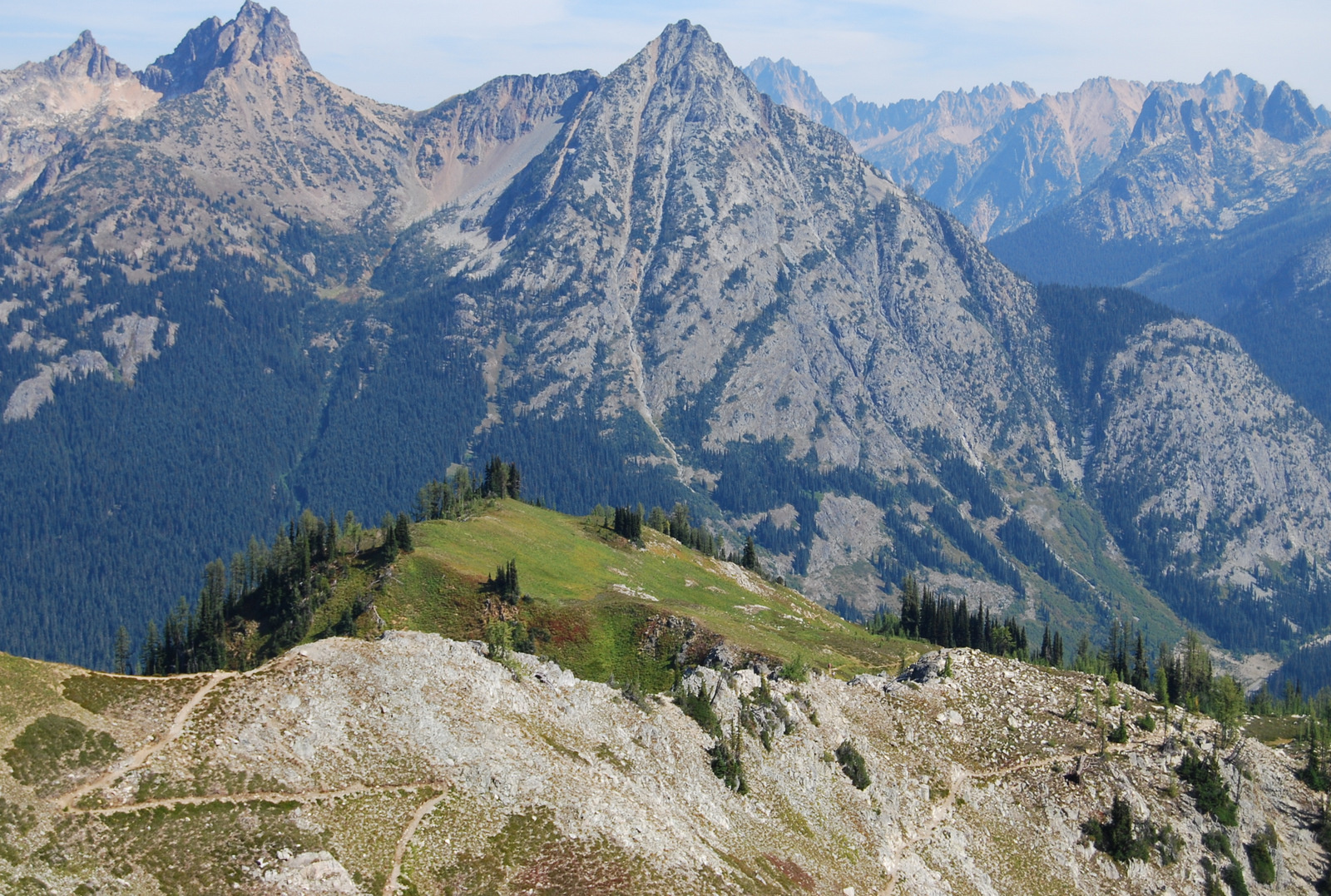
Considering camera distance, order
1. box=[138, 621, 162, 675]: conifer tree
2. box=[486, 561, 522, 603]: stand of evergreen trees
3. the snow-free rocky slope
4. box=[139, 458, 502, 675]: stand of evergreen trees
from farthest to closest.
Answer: box=[138, 621, 162, 675]: conifer tree
box=[486, 561, 522, 603]: stand of evergreen trees
box=[139, 458, 502, 675]: stand of evergreen trees
the snow-free rocky slope

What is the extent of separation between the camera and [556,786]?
286ft

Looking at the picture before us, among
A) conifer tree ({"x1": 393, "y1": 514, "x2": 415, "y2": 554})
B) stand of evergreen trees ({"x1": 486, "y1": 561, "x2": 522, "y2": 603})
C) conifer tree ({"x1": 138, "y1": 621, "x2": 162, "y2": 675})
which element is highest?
conifer tree ({"x1": 393, "y1": 514, "x2": 415, "y2": 554})

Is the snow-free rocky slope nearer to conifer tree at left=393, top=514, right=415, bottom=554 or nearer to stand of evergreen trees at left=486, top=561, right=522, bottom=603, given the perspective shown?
stand of evergreen trees at left=486, top=561, right=522, bottom=603

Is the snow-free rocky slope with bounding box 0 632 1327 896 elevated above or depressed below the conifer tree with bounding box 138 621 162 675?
above

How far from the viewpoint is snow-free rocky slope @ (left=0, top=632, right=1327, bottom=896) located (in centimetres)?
7244

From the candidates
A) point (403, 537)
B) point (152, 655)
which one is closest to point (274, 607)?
point (403, 537)

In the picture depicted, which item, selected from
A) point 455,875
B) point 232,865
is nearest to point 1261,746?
point 455,875

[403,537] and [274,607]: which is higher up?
[403,537]

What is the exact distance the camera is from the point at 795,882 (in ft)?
296

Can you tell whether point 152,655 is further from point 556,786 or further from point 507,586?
point 556,786

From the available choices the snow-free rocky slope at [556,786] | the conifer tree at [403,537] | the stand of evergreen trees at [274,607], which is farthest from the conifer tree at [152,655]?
the snow-free rocky slope at [556,786]

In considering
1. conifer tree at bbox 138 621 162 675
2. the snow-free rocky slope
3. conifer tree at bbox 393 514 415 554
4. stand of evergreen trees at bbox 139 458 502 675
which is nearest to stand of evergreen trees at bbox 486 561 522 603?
stand of evergreen trees at bbox 139 458 502 675

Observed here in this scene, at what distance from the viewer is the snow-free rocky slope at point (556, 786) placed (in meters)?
72.4

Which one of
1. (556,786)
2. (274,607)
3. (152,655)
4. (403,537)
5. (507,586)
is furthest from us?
(152,655)
